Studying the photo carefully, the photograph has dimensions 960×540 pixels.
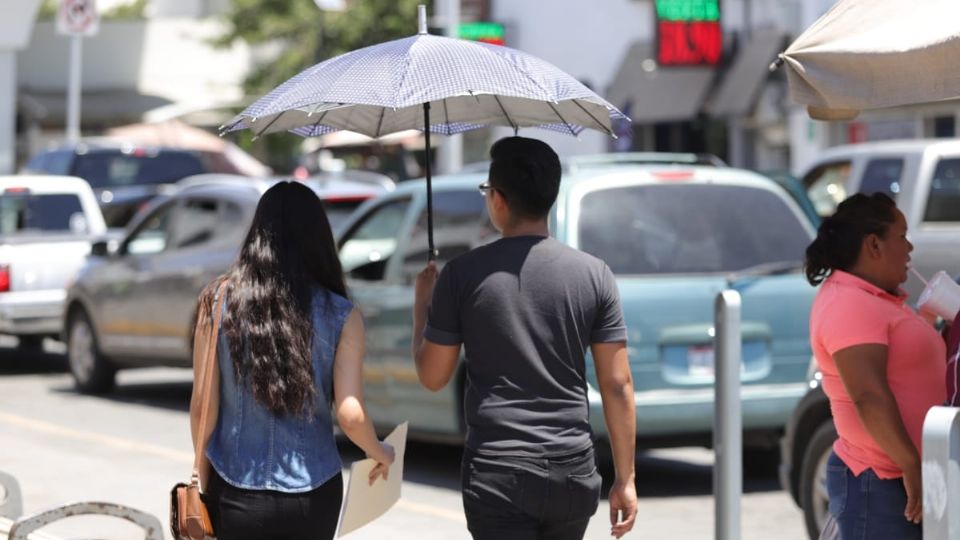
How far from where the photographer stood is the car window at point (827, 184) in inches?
588

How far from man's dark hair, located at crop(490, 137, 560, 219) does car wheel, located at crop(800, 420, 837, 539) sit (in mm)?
3422

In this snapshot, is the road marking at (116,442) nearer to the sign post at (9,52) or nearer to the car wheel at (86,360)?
the car wheel at (86,360)

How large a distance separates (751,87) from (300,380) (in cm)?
2432

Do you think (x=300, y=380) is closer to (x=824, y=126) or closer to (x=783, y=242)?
(x=783, y=242)

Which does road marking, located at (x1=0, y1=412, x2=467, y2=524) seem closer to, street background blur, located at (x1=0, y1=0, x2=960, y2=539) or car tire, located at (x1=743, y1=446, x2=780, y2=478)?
street background blur, located at (x1=0, y1=0, x2=960, y2=539)

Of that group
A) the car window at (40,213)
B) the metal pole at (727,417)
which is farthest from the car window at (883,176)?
the metal pole at (727,417)

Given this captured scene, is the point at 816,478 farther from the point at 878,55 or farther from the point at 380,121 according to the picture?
the point at 878,55

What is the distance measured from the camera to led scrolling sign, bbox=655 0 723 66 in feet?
95.2

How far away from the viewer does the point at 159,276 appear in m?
13.7

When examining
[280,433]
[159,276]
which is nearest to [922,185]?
[159,276]

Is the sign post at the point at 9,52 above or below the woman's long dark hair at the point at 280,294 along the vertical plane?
below

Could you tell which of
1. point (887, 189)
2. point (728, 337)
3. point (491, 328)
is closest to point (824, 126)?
point (887, 189)

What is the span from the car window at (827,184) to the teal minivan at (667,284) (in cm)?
489

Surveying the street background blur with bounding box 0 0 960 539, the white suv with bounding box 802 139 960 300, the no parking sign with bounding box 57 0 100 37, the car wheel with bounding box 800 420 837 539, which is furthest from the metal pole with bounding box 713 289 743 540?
the no parking sign with bounding box 57 0 100 37
